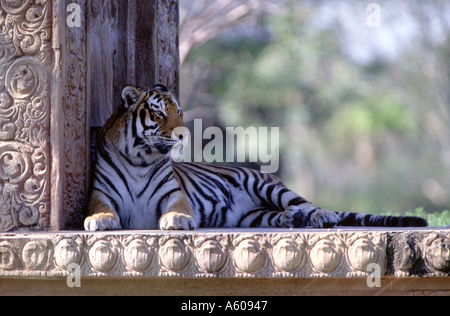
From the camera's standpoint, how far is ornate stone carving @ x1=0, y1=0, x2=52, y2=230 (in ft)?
13.0

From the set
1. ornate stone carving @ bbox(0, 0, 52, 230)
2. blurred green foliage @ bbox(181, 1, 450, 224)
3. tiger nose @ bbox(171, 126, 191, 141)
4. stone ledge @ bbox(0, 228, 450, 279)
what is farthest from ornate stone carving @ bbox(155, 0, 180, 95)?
blurred green foliage @ bbox(181, 1, 450, 224)

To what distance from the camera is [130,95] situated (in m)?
4.68

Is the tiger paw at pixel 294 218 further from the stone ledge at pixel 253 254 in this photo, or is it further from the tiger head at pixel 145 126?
the stone ledge at pixel 253 254

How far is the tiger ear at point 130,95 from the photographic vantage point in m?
4.67

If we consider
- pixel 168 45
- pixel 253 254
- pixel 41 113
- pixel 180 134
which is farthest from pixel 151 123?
pixel 253 254

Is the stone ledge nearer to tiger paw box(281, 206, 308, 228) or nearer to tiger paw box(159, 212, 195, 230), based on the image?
tiger paw box(159, 212, 195, 230)

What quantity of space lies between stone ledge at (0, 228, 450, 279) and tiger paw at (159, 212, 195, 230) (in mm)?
420

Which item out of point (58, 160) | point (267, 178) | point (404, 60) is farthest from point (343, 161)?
point (58, 160)

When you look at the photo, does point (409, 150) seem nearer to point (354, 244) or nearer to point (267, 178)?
point (267, 178)

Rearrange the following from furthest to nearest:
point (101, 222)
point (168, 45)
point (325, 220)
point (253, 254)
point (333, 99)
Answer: point (333, 99) < point (168, 45) < point (325, 220) < point (101, 222) < point (253, 254)

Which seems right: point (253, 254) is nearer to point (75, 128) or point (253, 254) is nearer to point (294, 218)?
point (294, 218)

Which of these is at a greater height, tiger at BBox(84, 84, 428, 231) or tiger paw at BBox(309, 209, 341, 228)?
tiger at BBox(84, 84, 428, 231)

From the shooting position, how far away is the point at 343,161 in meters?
20.4

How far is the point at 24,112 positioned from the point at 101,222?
2.49 feet
